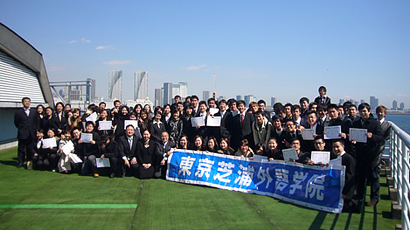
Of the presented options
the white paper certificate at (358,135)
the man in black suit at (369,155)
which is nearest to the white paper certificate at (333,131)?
the white paper certificate at (358,135)

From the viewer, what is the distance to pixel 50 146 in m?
8.64

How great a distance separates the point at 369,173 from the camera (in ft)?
19.4

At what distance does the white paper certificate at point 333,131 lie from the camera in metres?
6.21

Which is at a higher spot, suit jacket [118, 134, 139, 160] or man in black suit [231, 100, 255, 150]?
man in black suit [231, 100, 255, 150]

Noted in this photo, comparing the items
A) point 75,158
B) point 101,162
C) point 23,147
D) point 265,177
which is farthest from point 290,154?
point 23,147

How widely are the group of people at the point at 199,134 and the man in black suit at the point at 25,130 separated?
0.02 meters

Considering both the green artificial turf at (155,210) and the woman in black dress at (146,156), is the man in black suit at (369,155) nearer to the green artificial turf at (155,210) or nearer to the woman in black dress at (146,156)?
the green artificial turf at (155,210)

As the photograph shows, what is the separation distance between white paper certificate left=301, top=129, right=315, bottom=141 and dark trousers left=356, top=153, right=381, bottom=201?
936mm

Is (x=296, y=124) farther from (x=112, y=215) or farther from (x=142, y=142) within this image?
(x=112, y=215)

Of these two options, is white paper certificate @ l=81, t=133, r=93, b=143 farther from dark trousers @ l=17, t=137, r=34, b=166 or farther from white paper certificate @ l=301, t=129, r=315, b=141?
white paper certificate @ l=301, t=129, r=315, b=141

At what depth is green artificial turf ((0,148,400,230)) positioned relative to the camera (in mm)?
4785

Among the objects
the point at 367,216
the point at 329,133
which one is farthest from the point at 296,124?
the point at 367,216

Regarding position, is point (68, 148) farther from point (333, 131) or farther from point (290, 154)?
point (333, 131)

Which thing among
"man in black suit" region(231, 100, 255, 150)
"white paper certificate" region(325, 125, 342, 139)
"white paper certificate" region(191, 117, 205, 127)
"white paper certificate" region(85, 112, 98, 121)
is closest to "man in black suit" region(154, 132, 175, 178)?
"white paper certificate" region(191, 117, 205, 127)
